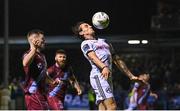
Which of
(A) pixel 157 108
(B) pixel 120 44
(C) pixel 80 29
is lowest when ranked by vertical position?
(A) pixel 157 108

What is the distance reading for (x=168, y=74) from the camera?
91.7 ft

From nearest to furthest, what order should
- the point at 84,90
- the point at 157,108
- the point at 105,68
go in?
the point at 105,68 < the point at 157,108 < the point at 84,90

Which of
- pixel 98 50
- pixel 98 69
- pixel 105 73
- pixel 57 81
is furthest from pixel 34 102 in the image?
pixel 57 81

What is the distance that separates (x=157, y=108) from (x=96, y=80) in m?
15.7

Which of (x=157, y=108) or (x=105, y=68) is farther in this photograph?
(x=157, y=108)

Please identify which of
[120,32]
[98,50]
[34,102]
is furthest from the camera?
[120,32]

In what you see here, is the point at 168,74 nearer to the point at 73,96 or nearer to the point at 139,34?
the point at 139,34

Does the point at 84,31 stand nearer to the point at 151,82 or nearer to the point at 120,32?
the point at 151,82

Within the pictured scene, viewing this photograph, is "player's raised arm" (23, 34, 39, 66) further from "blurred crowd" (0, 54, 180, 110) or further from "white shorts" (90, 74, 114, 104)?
"blurred crowd" (0, 54, 180, 110)

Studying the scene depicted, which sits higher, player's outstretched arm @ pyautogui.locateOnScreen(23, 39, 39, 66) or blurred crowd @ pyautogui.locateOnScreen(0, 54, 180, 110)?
player's outstretched arm @ pyautogui.locateOnScreen(23, 39, 39, 66)

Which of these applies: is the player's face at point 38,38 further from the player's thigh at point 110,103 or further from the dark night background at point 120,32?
the dark night background at point 120,32

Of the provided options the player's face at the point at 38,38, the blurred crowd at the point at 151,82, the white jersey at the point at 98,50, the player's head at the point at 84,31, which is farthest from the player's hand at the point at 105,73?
the blurred crowd at the point at 151,82

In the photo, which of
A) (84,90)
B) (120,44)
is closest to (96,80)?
(84,90)

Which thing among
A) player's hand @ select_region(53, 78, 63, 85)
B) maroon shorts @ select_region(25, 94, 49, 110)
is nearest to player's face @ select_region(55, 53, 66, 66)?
player's hand @ select_region(53, 78, 63, 85)
